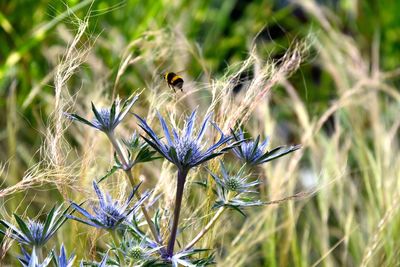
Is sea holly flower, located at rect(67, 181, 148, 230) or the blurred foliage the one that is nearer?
sea holly flower, located at rect(67, 181, 148, 230)

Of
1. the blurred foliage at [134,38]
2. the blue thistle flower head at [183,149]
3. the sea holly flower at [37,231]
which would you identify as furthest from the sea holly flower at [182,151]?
the blurred foliage at [134,38]

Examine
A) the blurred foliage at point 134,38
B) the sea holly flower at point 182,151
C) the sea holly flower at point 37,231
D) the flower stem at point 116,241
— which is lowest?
the blurred foliage at point 134,38

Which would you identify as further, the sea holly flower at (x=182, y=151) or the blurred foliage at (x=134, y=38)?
the blurred foliage at (x=134, y=38)

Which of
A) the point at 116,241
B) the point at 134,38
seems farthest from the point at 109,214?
the point at 134,38

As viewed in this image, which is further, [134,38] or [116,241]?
[134,38]

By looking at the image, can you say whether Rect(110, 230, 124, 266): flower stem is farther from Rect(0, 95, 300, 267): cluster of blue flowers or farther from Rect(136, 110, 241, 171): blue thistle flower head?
Rect(136, 110, 241, 171): blue thistle flower head

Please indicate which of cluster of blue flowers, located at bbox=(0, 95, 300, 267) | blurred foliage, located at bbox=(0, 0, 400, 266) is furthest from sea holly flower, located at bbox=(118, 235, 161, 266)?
blurred foliage, located at bbox=(0, 0, 400, 266)

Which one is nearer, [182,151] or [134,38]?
[182,151]

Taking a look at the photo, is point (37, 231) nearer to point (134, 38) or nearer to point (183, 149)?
point (183, 149)

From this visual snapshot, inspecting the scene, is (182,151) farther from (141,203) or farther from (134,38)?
(134,38)

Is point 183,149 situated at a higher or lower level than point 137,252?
higher

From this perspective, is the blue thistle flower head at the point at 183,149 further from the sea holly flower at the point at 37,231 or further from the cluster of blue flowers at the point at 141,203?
the sea holly flower at the point at 37,231

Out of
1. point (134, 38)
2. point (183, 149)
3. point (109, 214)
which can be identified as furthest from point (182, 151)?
point (134, 38)
